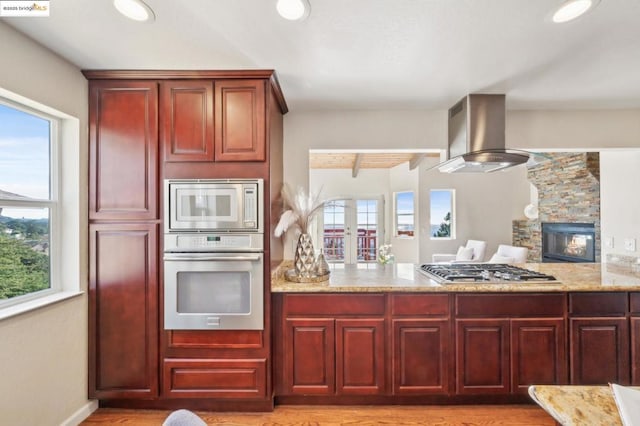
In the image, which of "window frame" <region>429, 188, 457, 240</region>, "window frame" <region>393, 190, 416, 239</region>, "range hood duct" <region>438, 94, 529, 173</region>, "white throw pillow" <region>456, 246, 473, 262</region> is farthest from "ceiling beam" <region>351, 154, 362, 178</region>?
"range hood duct" <region>438, 94, 529, 173</region>

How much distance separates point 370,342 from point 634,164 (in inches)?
131

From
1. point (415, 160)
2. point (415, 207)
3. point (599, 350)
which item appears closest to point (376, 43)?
point (599, 350)

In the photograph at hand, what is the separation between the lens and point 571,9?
1479mm

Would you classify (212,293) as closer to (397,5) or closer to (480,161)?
(397,5)

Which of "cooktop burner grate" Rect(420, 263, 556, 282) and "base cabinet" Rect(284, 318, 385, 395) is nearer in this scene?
"base cabinet" Rect(284, 318, 385, 395)

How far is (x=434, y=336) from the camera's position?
219cm

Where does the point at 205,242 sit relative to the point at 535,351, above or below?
above

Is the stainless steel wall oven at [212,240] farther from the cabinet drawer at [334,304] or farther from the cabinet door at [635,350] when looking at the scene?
the cabinet door at [635,350]

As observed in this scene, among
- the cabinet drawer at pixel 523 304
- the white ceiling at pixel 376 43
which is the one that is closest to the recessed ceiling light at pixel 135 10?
the white ceiling at pixel 376 43

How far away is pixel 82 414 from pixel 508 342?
2.96 m

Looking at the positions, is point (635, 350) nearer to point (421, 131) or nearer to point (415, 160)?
point (421, 131)

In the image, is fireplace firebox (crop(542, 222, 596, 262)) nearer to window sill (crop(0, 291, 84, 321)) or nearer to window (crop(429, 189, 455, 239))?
window (crop(429, 189, 455, 239))

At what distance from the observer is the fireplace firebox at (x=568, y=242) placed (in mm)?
4725

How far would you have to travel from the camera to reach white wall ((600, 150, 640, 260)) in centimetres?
315
